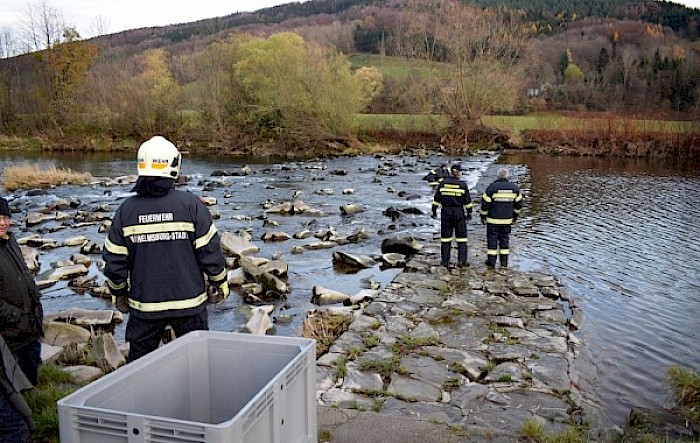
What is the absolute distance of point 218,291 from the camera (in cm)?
505

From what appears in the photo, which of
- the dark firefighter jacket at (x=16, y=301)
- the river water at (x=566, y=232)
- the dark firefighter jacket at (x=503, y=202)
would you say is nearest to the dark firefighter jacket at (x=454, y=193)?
the dark firefighter jacket at (x=503, y=202)

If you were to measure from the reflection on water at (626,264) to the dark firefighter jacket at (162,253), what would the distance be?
4369 mm

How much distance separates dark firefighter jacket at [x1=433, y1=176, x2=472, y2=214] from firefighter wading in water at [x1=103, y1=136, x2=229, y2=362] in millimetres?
6859

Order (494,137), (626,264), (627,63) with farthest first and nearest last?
1. (627,63)
2. (494,137)
3. (626,264)

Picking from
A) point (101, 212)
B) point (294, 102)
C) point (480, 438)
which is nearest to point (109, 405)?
point (480, 438)

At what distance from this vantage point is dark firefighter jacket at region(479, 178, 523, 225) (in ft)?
36.5

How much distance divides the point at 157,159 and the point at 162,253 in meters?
0.75

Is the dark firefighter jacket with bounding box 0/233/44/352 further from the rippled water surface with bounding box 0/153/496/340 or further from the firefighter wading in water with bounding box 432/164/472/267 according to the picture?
the firefighter wading in water with bounding box 432/164/472/267

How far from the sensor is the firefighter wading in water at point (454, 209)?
11.1m

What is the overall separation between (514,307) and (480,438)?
436 cm

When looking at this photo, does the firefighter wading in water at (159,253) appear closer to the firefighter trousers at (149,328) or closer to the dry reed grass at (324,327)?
the firefighter trousers at (149,328)

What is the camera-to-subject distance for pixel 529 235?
15461 millimetres

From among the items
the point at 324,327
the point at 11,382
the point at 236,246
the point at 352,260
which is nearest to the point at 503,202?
the point at 352,260

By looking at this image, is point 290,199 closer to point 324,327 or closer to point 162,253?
point 324,327
